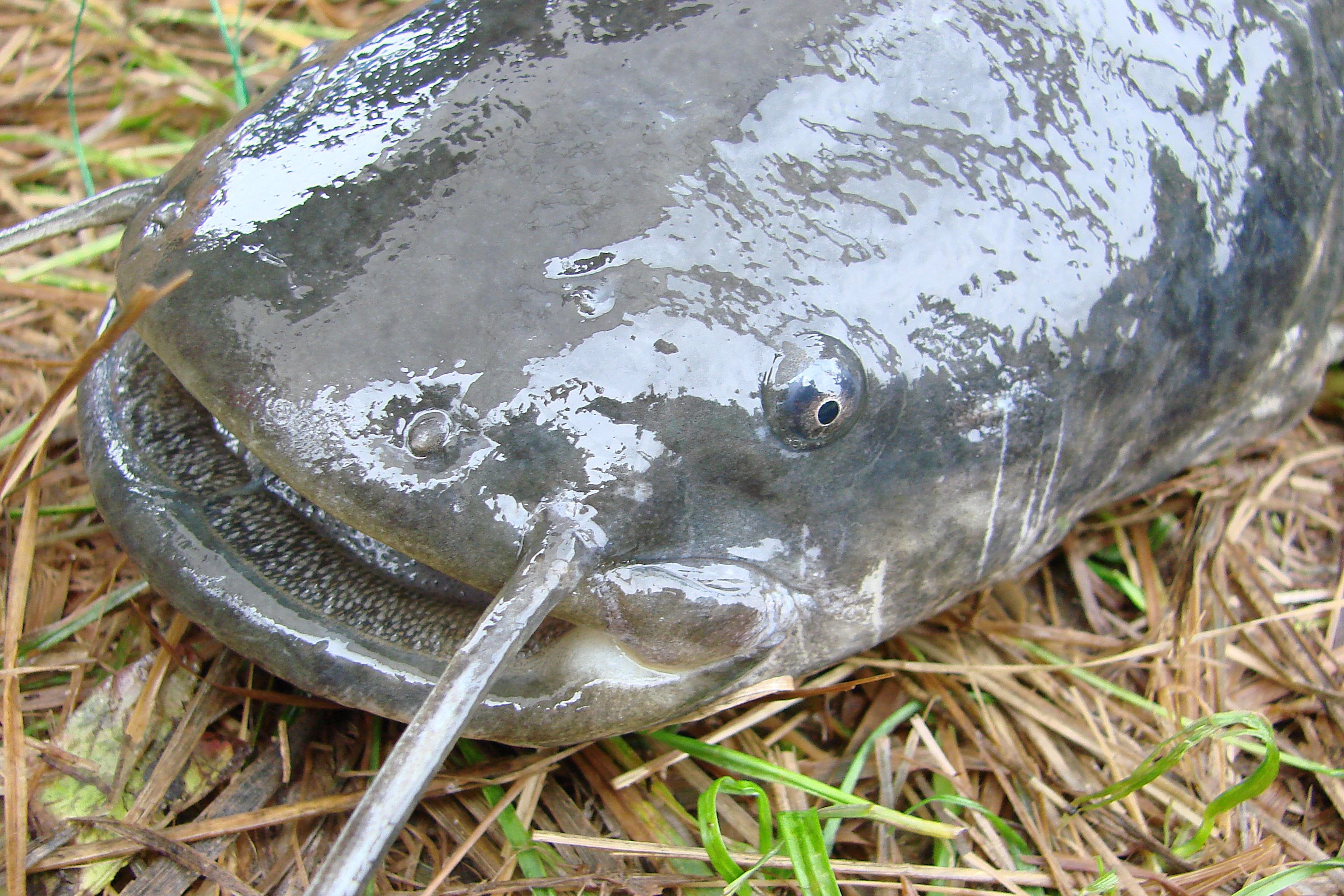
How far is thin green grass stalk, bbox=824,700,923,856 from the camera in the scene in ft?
4.85

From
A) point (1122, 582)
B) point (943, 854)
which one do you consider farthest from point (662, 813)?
point (1122, 582)

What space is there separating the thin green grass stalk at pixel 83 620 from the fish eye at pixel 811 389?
0.99 m

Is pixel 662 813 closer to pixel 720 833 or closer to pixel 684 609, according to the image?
pixel 720 833

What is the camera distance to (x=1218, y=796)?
5.01 feet

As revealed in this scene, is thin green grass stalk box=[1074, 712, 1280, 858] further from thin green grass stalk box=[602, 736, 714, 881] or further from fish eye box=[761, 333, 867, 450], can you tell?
fish eye box=[761, 333, 867, 450]

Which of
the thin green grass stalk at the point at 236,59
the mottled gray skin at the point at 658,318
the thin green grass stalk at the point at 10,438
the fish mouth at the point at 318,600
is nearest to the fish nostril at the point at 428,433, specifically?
the mottled gray skin at the point at 658,318

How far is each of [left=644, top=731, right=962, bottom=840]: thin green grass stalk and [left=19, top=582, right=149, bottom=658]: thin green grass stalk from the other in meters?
0.81

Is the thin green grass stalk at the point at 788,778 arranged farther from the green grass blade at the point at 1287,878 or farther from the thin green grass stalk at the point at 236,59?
the thin green grass stalk at the point at 236,59

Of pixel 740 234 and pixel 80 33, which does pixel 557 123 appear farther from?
pixel 80 33

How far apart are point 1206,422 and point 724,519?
3.04 feet

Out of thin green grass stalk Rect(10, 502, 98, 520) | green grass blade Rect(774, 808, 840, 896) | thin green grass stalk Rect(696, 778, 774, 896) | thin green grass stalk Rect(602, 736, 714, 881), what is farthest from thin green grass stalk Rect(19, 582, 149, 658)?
green grass blade Rect(774, 808, 840, 896)

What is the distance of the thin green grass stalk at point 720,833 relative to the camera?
1.32 metres

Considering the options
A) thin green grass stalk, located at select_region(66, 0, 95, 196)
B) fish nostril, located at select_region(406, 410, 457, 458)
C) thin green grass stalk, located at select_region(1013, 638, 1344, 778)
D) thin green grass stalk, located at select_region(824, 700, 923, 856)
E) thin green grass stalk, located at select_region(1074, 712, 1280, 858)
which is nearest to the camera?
fish nostril, located at select_region(406, 410, 457, 458)

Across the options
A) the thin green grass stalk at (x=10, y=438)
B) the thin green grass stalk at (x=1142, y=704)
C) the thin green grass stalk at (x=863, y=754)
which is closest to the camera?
the thin green grass stalk at (x=863, y=754)
